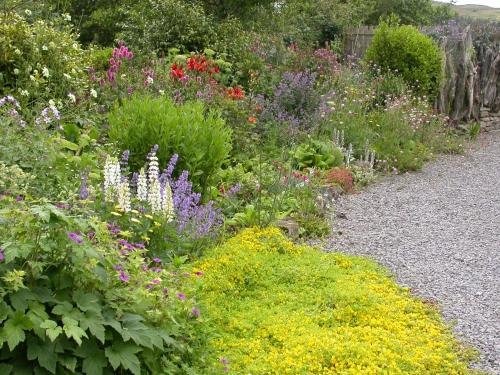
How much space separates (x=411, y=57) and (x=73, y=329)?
400 inches

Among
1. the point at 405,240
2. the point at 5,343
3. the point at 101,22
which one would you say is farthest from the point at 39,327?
the point at 101,22

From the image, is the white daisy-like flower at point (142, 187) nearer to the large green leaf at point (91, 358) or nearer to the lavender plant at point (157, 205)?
the lavender plant at point (157, 205)

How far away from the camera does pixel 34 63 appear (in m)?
7.51

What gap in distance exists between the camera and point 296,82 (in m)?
9.67

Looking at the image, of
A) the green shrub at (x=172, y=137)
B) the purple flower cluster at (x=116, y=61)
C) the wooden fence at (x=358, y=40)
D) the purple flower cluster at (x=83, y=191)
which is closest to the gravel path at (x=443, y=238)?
the green shrub at (x=172, y=137)

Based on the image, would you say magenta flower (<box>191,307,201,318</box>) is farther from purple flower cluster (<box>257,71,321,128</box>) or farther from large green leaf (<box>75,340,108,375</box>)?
purple flower cluster (<box>257,71,321,128</box>)

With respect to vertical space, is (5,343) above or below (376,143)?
above

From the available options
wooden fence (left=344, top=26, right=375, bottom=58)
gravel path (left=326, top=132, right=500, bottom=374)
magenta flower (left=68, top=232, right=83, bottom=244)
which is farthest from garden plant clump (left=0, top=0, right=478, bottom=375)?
wooden fence (left=344, top=26, right=375, bottom=58)

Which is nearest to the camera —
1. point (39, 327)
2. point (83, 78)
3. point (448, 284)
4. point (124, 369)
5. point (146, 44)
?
point (39, 327)

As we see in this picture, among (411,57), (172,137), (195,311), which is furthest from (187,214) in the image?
(411,57)

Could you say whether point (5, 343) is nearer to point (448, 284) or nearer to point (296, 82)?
point (448, 284)

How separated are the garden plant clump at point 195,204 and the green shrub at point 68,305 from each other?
0.04 ft

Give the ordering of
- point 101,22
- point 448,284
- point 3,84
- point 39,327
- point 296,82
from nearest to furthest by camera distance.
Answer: point 39,327
point 448,284
point 3,84
point 296,82
point 101,22

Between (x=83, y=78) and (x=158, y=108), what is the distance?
7.13 ft
